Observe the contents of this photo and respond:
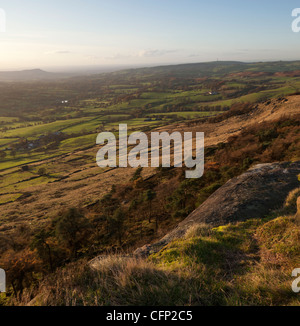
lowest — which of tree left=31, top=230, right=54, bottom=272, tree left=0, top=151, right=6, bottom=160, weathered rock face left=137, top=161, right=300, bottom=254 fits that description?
tree left=0, top=151, right=6, bottom=160

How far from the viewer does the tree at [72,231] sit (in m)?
19.7

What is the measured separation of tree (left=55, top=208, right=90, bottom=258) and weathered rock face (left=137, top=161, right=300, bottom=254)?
13.6 meters

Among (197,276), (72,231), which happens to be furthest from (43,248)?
(197,276)

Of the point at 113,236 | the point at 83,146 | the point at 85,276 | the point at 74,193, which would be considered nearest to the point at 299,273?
the point at 85,276

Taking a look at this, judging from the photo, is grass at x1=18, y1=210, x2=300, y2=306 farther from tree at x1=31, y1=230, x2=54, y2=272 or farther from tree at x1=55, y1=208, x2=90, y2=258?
tree at x1=55, y1=208, x2=90, y2=258

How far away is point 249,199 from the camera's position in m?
9.84

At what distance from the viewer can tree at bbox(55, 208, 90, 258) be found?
1970 cm

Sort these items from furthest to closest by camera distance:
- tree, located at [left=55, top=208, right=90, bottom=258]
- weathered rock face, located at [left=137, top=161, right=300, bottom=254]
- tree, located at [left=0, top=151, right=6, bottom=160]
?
tree, located at [left=0, top=151, right=6, bottom=160]
tree, located at [left=55, top=208, right=90, bottom=258]
weathered rock face, located at [left=137, top=161, right=300, bottom=254]

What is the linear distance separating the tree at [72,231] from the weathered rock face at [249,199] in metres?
13.6

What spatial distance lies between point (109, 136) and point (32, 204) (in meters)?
63.8

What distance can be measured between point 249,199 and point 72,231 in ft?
56.5

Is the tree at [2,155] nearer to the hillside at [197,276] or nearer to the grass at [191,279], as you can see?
the hillside at [197,276]

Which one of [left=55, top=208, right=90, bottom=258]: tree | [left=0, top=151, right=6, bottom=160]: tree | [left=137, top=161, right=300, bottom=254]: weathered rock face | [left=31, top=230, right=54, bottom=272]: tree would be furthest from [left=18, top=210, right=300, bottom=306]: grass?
[left=0, top=151, right=6, bottom=160]: tree

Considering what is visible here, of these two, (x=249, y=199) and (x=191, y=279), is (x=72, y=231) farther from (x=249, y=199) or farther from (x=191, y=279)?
(x=191, y=279)
